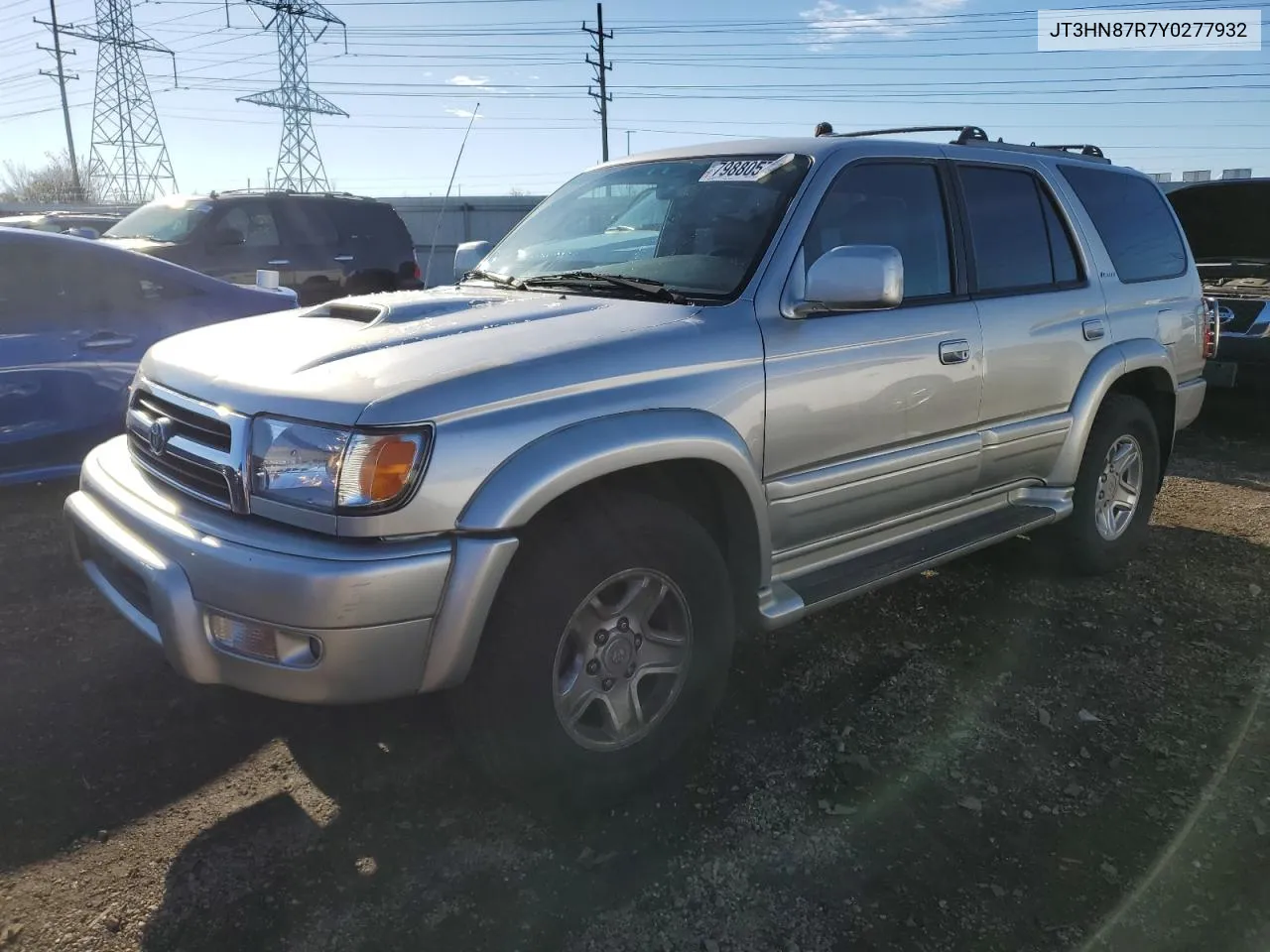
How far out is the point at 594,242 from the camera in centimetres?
361

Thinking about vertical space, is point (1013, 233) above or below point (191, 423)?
above

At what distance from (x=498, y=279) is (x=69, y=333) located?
111 inches

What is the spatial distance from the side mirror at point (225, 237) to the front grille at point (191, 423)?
21.1ft

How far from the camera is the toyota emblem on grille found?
108 inches

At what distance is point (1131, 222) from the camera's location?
15.2 ft

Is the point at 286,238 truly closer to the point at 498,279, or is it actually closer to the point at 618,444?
the point at 498,279

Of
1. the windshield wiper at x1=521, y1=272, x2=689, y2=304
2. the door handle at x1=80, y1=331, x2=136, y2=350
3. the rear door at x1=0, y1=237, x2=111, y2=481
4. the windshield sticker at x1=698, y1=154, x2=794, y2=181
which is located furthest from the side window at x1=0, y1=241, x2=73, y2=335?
the windshield sticker at x1=698, y1=154, x2=794, y2=181

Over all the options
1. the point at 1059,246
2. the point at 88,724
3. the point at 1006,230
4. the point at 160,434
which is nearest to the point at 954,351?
the point at 1006,230

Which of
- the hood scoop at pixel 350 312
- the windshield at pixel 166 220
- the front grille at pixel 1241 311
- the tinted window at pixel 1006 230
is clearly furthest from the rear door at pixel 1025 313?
the windshield at pixel 166 220

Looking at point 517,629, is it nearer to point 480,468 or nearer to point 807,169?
point 480,468

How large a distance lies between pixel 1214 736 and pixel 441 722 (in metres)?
2.60

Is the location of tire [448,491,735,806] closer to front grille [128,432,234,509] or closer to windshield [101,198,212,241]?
front grille [128,432,234,509]

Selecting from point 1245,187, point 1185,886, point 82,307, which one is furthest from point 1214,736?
point 1245,187

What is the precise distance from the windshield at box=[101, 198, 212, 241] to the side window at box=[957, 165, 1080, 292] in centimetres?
742
